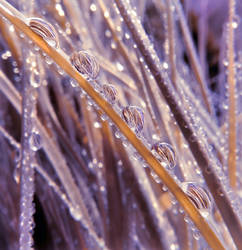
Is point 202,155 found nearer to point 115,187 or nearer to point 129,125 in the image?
point 129,125

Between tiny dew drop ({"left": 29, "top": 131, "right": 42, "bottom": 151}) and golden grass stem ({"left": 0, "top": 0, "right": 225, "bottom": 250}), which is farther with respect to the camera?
tiny dew drop ({"left": 29, "top": 131, "right": 42, "bottom": 151})

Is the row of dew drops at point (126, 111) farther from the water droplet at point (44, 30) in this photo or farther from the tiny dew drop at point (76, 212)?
the tiny dew drop at point (76, 212)

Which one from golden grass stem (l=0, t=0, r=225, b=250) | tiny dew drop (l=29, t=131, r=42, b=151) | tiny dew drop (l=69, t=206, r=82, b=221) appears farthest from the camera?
tiny dew drop (l=69, t=206, r=82, b=221)

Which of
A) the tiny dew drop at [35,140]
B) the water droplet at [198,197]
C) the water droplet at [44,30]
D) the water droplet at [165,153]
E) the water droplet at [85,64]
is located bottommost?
the water droplet at [198,197]

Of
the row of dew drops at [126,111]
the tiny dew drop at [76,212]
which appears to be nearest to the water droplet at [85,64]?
the row of dew drops at [126,111]

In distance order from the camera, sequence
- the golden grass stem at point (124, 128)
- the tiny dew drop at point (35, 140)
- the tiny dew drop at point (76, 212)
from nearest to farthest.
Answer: the golden grass stem at point (124, 128) < the tiny dew drop at point (35, 140) < the tiny dew drop at point (76, 212)

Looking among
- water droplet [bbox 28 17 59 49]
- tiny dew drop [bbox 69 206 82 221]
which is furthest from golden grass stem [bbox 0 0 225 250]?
tiny dew drop [bbox 69 206 82 221]

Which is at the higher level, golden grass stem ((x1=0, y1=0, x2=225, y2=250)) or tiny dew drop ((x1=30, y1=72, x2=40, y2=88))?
tiny dew drop ((x1=30, y1=72, x2=40, y2=88))

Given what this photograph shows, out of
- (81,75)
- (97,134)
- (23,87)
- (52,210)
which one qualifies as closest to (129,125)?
(81,75)

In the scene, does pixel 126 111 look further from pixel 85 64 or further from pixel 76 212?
pixel 76 212

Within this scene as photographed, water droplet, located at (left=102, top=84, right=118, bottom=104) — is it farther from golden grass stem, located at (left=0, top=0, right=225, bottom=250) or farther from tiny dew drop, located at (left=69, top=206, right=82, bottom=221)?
tiny dew drop, located at (left=69, top=206, right=82, bottom=221)
